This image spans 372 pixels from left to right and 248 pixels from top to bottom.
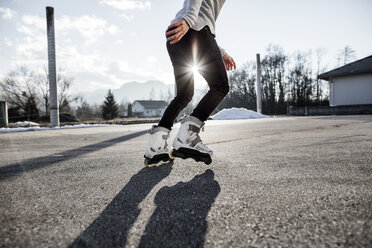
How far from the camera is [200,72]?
1774 mm

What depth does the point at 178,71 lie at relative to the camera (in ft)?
5.88

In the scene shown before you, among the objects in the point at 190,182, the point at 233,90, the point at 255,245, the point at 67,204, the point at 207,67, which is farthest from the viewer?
the point at 233,90

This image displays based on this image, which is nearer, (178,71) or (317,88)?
(178,71)

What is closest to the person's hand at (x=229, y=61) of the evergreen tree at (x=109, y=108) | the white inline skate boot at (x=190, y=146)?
the white inline skate boot at (x=190, y=146)

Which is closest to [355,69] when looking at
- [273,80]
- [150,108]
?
[273,80]

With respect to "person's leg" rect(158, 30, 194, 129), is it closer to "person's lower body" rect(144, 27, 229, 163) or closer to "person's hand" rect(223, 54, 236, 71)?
"person's lower body" rect(144, 27, 229, 163)

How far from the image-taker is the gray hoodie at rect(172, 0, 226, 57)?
1.56 m

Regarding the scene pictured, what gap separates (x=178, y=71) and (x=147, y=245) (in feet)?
4.71

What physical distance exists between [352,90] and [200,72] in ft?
87.5

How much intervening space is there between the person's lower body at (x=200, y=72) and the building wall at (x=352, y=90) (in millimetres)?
26299

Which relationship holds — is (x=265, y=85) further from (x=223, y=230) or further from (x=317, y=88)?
(x=223, y=230)

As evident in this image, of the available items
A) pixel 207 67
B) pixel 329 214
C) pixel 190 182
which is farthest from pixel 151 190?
pixel 207 67

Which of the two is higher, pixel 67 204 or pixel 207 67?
pixel 207 67

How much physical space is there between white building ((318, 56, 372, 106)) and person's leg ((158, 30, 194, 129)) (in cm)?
2627
